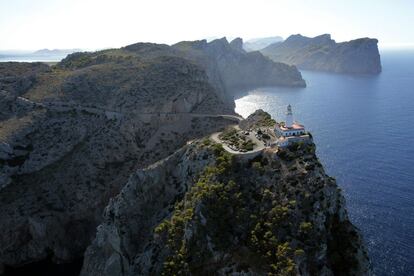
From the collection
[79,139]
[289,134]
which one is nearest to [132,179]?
[79,139]

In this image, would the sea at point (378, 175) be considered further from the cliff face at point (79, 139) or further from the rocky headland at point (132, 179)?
the cliff face at point (79, 139)

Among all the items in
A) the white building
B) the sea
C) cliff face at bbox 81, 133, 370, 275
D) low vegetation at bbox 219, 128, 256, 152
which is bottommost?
the sea

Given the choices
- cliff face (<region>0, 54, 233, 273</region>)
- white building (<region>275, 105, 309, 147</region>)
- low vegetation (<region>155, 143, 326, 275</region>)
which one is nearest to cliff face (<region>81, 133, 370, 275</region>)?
low vegetation (<region>155, 143, 326, 275</region>)

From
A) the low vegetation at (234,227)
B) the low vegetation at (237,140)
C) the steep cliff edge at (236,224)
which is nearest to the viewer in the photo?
the low vegetation at (234,227)

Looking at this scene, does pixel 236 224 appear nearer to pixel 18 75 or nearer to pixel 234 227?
pixel 234 227

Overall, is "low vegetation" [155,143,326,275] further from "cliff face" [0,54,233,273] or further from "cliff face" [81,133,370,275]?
"cliff face" [0,54,233,273]

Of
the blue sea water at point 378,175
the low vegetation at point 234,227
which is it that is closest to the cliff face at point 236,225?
the low vegetation at point 234,227

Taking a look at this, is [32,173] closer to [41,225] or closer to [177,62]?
[41,225]
